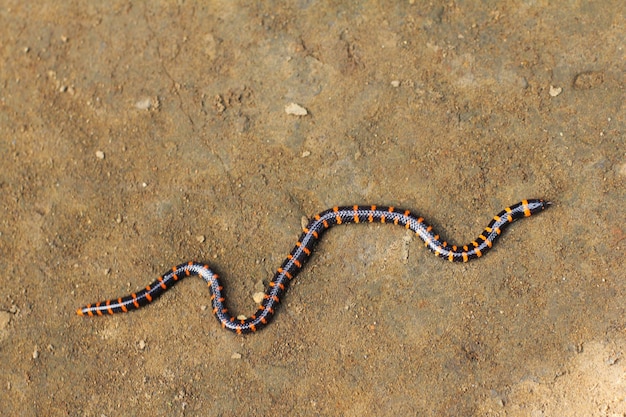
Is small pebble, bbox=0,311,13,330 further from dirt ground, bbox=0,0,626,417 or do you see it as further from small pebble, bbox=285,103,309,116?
small pebble, bbox=285,103,309,116

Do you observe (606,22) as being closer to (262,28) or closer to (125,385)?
(262,28)


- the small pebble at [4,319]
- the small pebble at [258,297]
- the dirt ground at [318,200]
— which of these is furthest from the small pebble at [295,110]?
the small pebble at [4,319]

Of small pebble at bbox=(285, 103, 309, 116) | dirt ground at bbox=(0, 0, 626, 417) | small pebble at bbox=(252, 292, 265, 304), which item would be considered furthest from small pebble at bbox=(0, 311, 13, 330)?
small pebble at bbox=(285, 103, 309, 116)

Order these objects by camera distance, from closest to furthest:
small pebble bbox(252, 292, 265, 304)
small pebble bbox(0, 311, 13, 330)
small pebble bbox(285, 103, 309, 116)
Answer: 1. small pebble bbox(252, 292, 265, 304)
2. small pebble bbox(0, 311, 13, 330)
3. small pebble bbox(285, 103, 309, 116)

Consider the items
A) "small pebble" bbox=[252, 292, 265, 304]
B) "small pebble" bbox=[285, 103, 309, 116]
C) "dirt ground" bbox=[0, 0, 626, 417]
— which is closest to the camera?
"dirt ground" bbox=[0, 0, 626, 417]

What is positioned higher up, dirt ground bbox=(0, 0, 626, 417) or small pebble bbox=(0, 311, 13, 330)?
dirt ground bbox=(0, 0, 626, 417)

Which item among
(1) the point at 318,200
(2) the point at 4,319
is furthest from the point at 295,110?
(2) the point at 4,319

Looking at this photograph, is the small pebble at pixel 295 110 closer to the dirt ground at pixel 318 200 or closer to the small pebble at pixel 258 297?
the dirt ground at pixel 318 200

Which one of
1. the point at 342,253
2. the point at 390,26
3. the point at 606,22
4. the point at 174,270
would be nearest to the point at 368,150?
the point at 342,253
